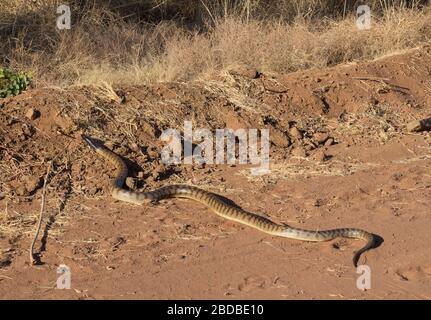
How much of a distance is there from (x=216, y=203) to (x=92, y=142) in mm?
1782

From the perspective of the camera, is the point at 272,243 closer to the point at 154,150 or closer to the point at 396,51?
the point at 154,150

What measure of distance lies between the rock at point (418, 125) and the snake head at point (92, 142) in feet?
12.8

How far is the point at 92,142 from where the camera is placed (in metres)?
8.33

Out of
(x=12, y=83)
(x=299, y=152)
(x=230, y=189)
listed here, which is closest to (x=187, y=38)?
(x=12, y=83)

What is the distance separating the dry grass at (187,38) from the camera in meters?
10.6

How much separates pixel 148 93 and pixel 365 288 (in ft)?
14.3

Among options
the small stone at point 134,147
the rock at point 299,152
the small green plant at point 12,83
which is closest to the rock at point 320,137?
the rock at point 299,152

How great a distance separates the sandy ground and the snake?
0.08 m

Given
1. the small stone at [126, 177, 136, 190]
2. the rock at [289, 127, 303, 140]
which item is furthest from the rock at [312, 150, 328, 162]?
the small stone at [126, 177, 136, 190]

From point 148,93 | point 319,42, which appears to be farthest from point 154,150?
point 319,42

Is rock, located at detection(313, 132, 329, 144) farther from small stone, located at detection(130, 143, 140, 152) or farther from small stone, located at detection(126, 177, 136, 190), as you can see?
small stone, located at detection(126, 177, 136, 190)

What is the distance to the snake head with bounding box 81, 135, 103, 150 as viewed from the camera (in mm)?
8255

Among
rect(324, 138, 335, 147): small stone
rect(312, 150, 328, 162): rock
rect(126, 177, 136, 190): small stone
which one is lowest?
rect(126, 177, 136, 190): small stone

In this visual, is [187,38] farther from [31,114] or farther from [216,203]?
[216,203]
